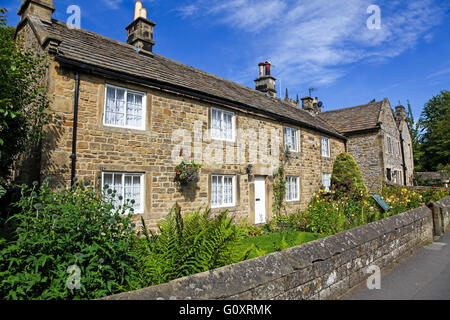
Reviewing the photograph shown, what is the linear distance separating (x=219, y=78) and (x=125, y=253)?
12.6m

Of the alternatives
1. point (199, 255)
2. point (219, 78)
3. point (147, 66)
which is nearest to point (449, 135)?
point (219, 78)

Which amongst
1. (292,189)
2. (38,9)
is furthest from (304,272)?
(292,189)

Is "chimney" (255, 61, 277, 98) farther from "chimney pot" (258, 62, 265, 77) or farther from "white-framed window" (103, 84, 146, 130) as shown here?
"white-framed window" (103, 84, 146, 130)

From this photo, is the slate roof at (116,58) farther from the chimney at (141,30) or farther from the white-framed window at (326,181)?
the white-framed window at (326,181)

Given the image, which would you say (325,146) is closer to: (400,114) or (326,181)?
(326,181)

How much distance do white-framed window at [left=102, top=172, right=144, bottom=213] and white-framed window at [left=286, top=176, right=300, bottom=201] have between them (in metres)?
8.14

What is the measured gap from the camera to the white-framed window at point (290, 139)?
1435 centimetres

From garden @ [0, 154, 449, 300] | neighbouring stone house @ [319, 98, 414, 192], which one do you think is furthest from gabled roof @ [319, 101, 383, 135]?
garden @ [0, 154, 449, 300]

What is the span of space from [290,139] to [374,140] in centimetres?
991

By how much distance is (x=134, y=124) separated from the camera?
8406mm

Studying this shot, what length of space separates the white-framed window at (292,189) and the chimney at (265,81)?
6408 mm

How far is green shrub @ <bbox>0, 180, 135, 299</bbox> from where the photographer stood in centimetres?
265
